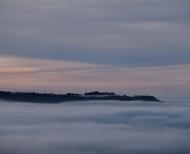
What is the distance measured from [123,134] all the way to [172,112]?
32.6 metres

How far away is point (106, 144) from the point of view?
280 ft

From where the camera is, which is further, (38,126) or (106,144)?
(38,126)

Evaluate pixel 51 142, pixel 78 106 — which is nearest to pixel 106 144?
pixel 51 142

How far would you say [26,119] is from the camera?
447 feet

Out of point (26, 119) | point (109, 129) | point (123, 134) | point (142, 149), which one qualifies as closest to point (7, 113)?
point (26, 119)

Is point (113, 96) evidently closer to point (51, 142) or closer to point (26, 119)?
point (26, 119)

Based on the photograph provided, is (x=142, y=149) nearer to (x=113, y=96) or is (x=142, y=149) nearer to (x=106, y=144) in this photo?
(x=106, y=144)

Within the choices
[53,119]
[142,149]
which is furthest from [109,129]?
[142,149]

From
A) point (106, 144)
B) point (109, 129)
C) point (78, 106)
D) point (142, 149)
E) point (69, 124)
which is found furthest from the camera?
point (78, 106)

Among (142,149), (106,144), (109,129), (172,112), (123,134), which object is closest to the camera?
(142,149)

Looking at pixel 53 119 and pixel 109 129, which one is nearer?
pixel 109 129

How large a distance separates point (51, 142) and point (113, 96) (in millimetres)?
72843

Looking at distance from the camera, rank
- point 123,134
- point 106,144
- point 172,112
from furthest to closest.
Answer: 1. point 172,112
2. point 123,134
3. point 106,144

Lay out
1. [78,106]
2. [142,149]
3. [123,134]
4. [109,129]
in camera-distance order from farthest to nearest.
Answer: [78,106], [109,129], [123,134], [142,149]
